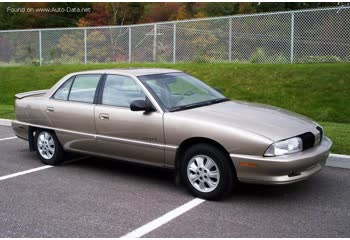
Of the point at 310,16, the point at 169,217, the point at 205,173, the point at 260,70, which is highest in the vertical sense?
the point at 310,16

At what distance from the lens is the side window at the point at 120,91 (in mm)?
5722

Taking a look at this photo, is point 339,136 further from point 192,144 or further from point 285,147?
point 192,144

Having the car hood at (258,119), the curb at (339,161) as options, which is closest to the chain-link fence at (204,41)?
the curb at (339,161)

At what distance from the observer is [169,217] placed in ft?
14.7

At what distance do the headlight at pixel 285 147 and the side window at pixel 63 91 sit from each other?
133 inches

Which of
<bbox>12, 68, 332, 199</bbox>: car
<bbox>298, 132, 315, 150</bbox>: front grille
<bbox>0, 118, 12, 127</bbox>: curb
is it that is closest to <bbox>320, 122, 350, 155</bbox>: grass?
<bbox>12, 68, 332, 199</bbox>: car

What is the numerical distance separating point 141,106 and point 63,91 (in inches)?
74.1

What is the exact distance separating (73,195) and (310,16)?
31.0 ft

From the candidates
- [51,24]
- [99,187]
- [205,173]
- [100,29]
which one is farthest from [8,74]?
[51,24]

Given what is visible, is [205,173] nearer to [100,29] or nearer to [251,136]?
[251,136]

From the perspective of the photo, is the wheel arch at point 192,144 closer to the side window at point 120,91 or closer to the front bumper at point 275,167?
the front bumper at point 275,167

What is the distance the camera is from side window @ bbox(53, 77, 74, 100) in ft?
21.7

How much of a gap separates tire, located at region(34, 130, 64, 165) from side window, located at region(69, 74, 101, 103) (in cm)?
73

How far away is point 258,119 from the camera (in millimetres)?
5043
